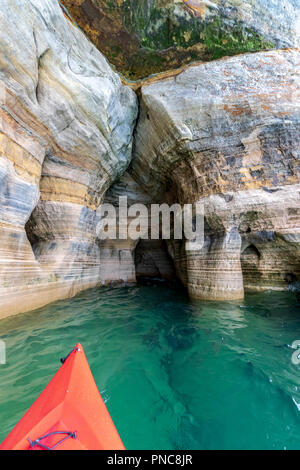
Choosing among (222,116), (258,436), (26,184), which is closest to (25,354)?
(258,436)

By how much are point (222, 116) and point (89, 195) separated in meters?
4.86

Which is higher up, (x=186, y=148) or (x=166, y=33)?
(x=166, y=33)

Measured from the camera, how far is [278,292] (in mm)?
6254

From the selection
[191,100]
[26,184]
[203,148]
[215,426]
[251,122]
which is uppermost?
[191,100]

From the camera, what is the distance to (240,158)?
6.33 meters

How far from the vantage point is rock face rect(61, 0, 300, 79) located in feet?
21.4

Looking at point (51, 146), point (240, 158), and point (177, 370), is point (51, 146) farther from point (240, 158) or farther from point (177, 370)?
point (177, 370)

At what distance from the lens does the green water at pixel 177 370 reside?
1835 mm

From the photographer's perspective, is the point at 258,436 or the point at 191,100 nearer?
the point at 258,436

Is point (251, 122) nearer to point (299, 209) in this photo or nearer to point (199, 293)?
point (299, 209)

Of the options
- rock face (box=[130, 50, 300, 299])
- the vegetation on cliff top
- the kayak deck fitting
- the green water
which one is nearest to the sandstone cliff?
rock face (box=[130, 50, 300, 299])

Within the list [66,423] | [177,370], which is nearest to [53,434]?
[66,423]

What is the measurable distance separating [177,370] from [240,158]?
594 centimetres

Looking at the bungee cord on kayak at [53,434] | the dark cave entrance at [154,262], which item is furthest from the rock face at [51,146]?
the dark cave entrance at [154,262]
